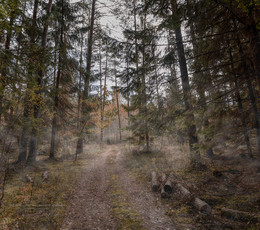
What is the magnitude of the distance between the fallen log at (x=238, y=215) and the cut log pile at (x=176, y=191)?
0.40 m

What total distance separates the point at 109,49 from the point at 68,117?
816 centimetres

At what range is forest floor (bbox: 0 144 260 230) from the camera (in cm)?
385

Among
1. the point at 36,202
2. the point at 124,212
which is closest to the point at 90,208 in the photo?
the point at 124,212

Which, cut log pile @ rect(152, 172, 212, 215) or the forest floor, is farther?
cut log pile @ rect(152, 172, 212, 215)

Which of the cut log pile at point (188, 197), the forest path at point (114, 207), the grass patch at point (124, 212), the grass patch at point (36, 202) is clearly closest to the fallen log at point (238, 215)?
the cut log pile at point (188, 197)

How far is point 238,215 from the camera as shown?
3.66 metres

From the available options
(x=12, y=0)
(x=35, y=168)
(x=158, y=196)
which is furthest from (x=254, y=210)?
(x=35, y=168)

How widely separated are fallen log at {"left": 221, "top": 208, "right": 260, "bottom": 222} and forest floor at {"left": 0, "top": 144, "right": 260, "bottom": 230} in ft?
0.22

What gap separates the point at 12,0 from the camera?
154 inches

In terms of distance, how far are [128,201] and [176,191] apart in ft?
6.68

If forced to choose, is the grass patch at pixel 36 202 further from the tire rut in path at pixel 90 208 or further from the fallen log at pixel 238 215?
the fallen log at pixel 238 215

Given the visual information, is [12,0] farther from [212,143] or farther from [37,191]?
[212,143]

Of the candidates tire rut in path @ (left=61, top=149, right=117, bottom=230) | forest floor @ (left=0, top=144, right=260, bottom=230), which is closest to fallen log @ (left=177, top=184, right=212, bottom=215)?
forest floor @ (left=0, top=144, right=260, bottom=230)

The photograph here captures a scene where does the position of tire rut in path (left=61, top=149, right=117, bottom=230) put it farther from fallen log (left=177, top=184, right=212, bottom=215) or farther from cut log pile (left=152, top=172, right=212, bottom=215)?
fallen log (left=177, top=184, right=212, bottom=215)
